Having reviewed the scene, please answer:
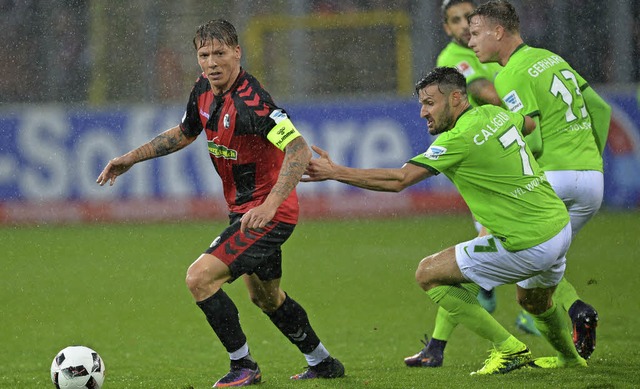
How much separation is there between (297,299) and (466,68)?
115 inches

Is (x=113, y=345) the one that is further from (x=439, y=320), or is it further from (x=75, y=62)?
(x=75, y=62)

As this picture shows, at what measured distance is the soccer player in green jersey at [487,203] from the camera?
5676 millimetres

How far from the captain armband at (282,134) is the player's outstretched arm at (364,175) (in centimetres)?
19

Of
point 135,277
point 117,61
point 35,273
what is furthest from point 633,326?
point 117,61

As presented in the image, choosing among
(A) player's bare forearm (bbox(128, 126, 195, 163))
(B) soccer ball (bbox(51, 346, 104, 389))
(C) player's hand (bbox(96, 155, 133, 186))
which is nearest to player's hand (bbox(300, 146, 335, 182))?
(A) player's bare forearm (bbox(128, 126, 195, 163))

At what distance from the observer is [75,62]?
15.2 m

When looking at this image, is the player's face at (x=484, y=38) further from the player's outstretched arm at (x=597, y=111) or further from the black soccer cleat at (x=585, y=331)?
the black soccer cleat at (x=585, y=331)

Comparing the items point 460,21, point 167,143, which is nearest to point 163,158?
point 460,21

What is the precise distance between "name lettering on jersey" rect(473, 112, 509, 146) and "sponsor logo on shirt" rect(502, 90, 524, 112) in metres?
0.72

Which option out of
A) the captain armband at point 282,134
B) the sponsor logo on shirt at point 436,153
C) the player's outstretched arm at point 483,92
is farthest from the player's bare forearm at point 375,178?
the player's outstretched arm at point 483,92

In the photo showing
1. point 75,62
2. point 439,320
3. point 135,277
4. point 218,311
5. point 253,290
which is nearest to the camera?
point 218,311

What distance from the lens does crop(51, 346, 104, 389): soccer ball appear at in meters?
5.56

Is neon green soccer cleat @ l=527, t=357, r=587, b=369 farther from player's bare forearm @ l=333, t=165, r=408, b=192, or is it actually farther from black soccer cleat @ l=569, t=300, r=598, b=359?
player's bare forearm @ l=333, t=165, r=408, b=192

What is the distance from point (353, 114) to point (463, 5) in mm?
6083
